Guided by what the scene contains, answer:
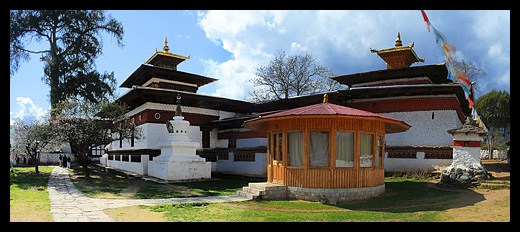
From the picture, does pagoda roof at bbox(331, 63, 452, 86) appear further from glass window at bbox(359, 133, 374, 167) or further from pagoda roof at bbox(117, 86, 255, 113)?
glass window at bbox(359, 133, 374, 167)

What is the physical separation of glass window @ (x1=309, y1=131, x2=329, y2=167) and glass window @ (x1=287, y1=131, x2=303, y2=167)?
369 millimetres

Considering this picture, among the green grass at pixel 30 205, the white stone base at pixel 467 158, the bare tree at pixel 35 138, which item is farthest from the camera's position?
the bare tree at pixel 35 138

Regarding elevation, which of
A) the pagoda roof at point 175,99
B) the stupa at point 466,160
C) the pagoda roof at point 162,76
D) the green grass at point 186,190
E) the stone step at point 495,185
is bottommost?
the green grass at point 186,190

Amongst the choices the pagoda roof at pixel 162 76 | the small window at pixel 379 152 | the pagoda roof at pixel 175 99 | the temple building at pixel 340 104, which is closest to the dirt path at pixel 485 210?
the small window at pixel 379 152

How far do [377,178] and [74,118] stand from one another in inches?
541

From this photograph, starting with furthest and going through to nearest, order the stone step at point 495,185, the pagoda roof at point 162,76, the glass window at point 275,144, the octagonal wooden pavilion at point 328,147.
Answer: the pagoda roof at point 162,76, the glass window at point 275,144, the stone step at point 495,185, the octagonal wooden pavilion at point 328,147

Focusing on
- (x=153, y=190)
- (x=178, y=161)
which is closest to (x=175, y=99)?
(x=178, y=161)

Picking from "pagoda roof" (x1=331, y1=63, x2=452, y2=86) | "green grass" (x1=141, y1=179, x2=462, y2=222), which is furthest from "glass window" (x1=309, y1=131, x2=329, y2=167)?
"pagoda roof" (x1=331, y1=63, x2=452, y2=86)

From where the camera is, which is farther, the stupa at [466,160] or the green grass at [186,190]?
the stupa at [466,160]

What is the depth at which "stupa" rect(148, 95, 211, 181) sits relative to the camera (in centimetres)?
1628

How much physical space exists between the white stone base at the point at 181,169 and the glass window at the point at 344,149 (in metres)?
8.38

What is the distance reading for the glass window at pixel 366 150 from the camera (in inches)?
436

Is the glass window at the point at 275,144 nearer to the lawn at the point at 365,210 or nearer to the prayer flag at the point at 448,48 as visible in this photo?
the lawn at the point at 365,210

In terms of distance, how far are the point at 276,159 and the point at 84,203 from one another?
609cm
